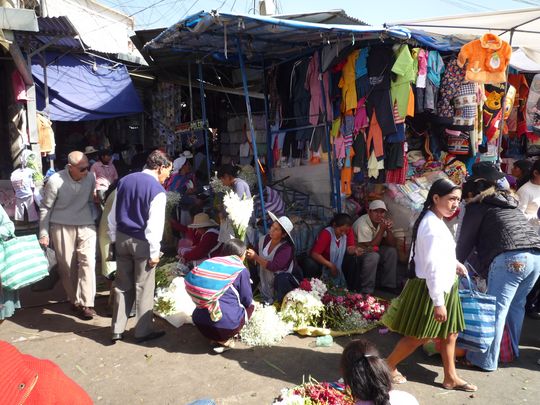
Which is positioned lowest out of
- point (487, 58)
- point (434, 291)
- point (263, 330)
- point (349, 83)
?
point (263, 330)

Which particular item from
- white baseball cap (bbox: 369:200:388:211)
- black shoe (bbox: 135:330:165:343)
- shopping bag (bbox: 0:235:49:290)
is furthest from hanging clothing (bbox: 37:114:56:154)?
white baseball cap (bbox: 369:200:388:211)

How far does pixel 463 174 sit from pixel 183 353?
4493 mm

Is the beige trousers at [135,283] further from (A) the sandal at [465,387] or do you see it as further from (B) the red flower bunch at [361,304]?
(A) the sandal at [465,387]

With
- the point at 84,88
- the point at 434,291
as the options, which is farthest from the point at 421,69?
the point at 84,88

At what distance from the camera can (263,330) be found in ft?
14.4

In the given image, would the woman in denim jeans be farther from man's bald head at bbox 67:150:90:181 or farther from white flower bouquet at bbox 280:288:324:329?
man's bald head at bbox 67:150:90:181

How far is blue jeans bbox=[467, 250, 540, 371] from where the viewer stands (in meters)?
3.67

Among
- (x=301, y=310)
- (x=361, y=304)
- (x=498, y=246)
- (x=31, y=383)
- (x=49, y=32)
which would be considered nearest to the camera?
(x=31, y=383)

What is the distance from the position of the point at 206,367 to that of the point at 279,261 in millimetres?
1530

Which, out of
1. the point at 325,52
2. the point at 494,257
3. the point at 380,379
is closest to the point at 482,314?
the point at 494,257

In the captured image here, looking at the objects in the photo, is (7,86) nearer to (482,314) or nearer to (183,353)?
(183,353)

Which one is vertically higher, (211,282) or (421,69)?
(421,69)

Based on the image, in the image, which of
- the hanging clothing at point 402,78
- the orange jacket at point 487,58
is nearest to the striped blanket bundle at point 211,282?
the hanging clothing at point 402,78

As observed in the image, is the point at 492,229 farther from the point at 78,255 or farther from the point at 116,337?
the point at 78,255
